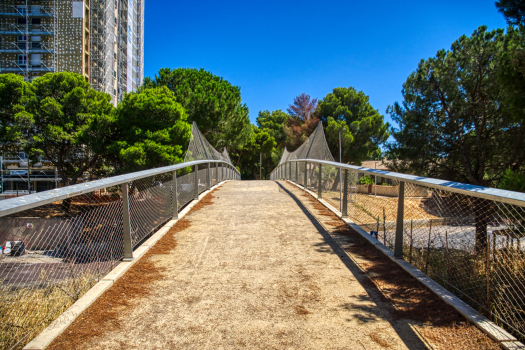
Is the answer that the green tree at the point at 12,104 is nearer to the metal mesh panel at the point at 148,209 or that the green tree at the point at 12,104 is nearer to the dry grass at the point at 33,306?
the metal mesh panel at the point at 148,209

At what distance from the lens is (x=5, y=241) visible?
2.78m

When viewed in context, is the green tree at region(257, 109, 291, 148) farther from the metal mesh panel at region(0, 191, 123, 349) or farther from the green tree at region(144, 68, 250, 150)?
the metal mesh panel at region(0, 191, 123, 349)

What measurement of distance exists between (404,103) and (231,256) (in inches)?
438

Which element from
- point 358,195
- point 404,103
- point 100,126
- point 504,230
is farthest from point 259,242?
point 100,126

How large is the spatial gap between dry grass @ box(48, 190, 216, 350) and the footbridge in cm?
1

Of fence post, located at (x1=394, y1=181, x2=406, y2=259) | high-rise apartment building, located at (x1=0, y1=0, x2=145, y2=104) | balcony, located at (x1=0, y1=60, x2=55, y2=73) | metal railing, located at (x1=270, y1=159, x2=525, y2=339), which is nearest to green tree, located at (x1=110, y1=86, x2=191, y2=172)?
metal railing, located at (x1=270, y1=159, x2=525, y2=339)

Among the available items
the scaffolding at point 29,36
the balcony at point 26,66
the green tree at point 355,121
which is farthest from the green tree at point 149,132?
the scaffolding at point 29,36

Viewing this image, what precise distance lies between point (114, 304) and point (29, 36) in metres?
43.1

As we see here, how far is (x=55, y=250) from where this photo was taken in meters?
3.46

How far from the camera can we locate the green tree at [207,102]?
71.9 feet

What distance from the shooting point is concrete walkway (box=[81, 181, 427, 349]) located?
101 inches

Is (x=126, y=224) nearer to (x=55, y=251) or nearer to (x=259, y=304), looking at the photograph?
(x=55, y=251)

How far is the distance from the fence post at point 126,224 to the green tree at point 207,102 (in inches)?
683

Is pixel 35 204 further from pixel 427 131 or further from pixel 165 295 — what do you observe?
pixel 427 131
